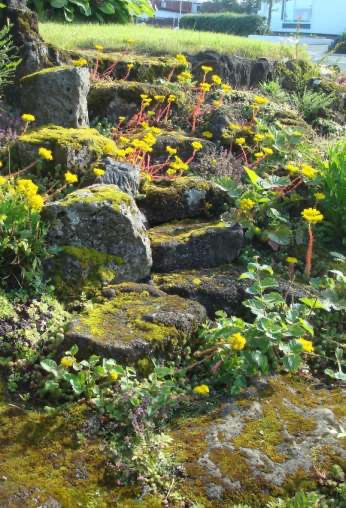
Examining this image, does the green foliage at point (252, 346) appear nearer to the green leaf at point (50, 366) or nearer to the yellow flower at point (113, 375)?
the yellow flower at point (113, 375)

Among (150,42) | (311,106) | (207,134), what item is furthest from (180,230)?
(150,42)

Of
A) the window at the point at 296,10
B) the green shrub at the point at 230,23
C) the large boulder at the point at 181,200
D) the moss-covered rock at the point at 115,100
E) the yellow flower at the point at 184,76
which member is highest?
the window at the point at 296,10

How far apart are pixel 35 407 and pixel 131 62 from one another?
620 cm

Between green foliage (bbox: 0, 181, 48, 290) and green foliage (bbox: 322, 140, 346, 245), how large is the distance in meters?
2.37

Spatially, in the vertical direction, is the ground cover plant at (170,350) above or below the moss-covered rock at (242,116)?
below

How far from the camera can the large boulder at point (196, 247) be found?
4204 mm

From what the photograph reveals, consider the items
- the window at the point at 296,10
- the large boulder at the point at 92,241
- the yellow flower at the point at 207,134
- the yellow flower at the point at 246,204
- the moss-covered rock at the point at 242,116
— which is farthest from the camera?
the window at the point at 296,10

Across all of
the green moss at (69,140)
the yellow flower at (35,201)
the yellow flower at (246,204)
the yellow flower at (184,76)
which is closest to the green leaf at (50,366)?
the yellow flower at (35,201)

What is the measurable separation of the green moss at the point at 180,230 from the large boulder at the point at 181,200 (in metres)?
0.11

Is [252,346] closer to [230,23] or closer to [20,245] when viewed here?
[20,245]

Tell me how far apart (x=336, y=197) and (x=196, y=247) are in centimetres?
129

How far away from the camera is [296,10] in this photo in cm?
7319

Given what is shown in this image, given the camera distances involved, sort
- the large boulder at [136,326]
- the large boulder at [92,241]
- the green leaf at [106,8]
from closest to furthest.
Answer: the large boulder at [136,326], the large boulder at [92,241], the green leaf at [106,8]

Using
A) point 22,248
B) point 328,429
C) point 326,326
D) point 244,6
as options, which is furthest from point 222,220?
point 244,6
